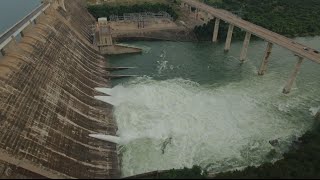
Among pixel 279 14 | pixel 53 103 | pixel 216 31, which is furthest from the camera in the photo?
pixel 279 14

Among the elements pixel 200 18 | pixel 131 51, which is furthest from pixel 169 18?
pixel 131 51

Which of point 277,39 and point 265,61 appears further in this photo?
point 265,61

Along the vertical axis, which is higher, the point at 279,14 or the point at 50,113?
the point at 279,14

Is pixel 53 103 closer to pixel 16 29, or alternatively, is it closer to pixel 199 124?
pixel 16 29

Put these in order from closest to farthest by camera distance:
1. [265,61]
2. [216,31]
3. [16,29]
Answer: [16,29] → [265,61] → [216,31]

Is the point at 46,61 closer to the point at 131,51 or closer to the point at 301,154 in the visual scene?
the point at 131,51

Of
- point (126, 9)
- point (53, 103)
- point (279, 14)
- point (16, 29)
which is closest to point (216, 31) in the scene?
point (126, 9)
